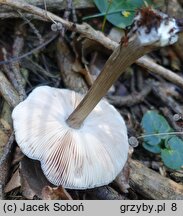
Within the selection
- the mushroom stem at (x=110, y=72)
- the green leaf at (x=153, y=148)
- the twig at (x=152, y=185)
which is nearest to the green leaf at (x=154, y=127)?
the green leaf at (x=153, y=148)

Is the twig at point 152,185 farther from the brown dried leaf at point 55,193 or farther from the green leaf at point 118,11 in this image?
the green leaf at point 118,11

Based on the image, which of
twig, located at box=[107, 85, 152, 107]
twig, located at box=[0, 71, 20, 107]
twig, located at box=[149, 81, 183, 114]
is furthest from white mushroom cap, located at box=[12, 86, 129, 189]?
twig, located at box=[149, 81, 183, 114]

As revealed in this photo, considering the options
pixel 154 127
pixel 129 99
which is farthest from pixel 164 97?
pixel 154 127

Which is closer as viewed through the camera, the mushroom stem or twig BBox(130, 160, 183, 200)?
the mushroom stem

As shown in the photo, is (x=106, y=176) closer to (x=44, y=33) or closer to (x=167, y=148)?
(x=167, y=148)

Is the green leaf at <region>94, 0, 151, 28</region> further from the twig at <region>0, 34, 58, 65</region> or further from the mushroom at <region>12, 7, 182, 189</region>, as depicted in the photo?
the mushroom at <region>12, 7, 182, 189</region>

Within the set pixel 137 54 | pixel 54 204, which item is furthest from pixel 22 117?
pixel 137 54
